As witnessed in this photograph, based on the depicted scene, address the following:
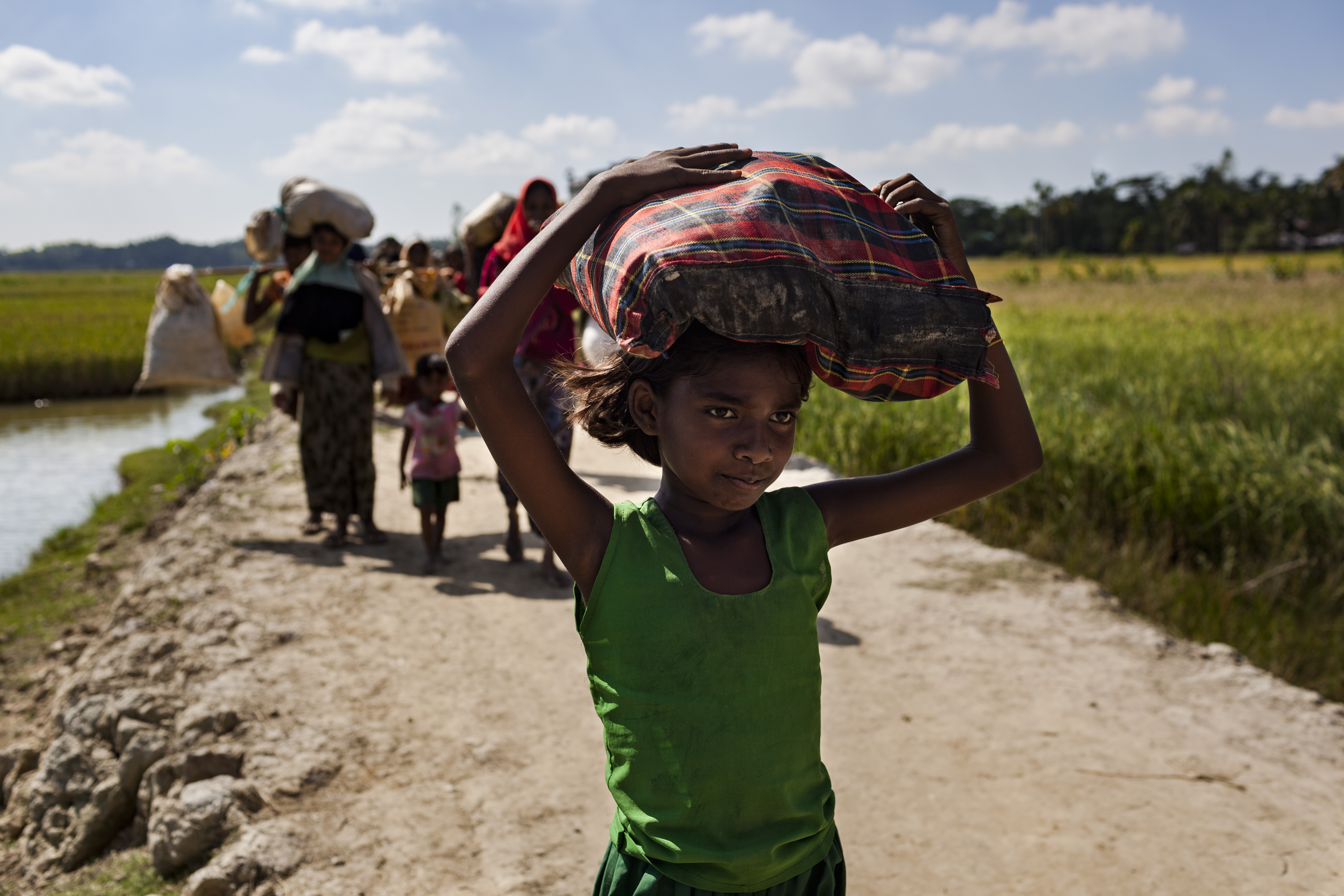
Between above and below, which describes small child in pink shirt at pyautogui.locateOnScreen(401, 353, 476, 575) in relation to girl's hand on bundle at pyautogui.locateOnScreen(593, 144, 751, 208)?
below

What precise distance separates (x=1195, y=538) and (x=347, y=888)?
205 inches

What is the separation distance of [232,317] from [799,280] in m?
5.55

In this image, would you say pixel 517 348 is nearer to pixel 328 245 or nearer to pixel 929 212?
pixel 929 212

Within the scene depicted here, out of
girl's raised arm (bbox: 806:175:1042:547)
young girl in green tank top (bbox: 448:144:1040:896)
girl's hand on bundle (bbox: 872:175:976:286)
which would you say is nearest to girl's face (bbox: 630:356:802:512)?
young girl in green tank top (bbox: 448:144:1040:896)

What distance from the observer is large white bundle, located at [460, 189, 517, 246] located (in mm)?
5586

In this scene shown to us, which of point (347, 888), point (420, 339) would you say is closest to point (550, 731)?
point (347, 888)

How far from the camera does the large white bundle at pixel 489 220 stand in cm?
559

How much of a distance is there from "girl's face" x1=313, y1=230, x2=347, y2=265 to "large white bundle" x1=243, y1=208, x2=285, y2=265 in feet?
1.78

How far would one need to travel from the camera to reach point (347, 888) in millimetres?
2590

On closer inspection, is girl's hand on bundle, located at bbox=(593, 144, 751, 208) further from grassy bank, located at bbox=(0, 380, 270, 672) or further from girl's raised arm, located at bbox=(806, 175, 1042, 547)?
grassy bank, located at bbox=(0, 380, 270, 672)

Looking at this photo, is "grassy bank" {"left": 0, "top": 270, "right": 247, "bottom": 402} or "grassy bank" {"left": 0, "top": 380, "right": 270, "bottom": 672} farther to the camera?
"grassy bank" {"left": 0, "top": 270, "right": 247, "bottom": 402}

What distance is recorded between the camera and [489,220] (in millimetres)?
5590

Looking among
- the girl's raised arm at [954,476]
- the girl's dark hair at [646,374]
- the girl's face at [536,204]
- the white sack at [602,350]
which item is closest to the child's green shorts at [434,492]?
the girl's face at [536,204]

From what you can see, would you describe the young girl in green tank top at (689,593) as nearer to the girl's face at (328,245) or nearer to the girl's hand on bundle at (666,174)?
the girl's hand on bundle at (666,174)
